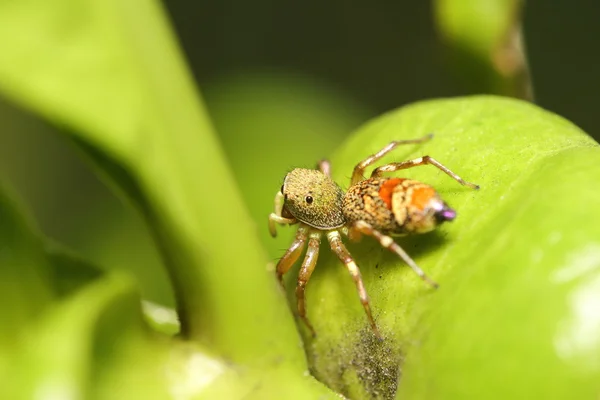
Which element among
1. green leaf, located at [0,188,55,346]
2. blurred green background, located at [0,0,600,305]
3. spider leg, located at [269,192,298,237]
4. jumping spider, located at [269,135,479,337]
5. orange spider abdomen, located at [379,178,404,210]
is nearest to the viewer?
green leaf, located at [0,188,55,346]

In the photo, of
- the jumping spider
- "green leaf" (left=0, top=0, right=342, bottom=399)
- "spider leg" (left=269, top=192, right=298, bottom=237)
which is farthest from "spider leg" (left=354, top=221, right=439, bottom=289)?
"spider leg" (left=269, top=192, right=298, bottom=237)

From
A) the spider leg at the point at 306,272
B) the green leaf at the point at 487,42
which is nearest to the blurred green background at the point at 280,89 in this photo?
the green leaf at the point at 487,42

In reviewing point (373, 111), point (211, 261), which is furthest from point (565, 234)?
point (373, 111)

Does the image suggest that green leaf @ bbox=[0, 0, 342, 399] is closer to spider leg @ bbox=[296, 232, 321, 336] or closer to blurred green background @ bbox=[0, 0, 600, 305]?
spider leg @ bbox=[296, 232, 321, 336]

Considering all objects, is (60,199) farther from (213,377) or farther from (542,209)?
(542,209)

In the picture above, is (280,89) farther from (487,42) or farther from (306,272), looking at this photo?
(306,272)

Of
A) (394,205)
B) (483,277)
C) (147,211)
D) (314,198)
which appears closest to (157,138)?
(147,211)

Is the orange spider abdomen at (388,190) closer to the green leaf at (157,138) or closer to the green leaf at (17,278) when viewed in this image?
the green leaf at (157,138)
